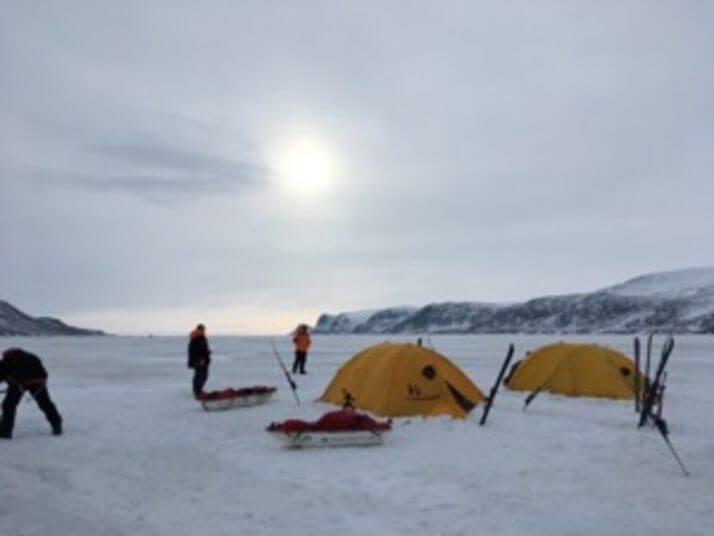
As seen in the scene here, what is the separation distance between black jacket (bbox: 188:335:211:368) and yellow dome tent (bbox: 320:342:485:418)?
4.56 metres

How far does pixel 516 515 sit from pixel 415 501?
1.26 m

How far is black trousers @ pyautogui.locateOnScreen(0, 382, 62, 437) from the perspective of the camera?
14.0m

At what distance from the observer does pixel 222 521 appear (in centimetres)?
856

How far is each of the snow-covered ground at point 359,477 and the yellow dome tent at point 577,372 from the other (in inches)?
120

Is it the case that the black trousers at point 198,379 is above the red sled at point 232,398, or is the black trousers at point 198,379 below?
above

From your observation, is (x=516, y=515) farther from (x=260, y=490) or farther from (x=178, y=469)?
(x=178, y=469)

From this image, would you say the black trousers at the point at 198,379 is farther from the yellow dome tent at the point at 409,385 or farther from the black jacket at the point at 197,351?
the yellow dome tent at the point at 409,385

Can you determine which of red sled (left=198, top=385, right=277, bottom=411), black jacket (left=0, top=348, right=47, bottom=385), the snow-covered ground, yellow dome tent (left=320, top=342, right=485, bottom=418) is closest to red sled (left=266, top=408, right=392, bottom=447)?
the snow-covered ground

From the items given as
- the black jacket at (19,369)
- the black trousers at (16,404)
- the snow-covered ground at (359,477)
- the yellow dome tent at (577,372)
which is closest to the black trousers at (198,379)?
the snow-covered ground at (359,477)

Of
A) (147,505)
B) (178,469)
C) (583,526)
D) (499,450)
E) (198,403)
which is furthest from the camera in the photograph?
(198,403)

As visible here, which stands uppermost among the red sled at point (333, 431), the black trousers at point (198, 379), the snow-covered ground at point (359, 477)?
the black trousers at point (198, 379)

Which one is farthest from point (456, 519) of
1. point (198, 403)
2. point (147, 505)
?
point (198, 403)

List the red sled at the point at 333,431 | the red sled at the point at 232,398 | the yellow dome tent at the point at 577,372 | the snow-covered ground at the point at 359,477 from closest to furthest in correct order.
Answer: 1. the snow-covered ground at the point at 359,477
2. the red sled at the point at 333,431
3. the red sled at the point at 232,398
4. the yellow dome tent at the point at 577,372

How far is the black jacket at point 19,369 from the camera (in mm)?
14352
